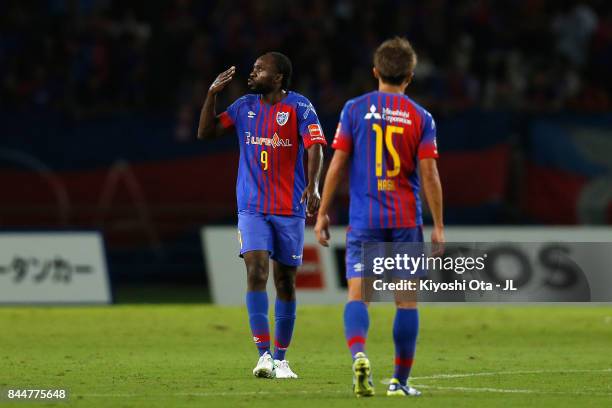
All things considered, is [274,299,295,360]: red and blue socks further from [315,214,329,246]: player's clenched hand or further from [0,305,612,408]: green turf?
[315,214,329,246]: player's clenched hand

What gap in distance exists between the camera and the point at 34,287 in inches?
679

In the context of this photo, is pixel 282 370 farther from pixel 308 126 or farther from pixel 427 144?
pixel 427 144

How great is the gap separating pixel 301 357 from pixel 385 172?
354cm

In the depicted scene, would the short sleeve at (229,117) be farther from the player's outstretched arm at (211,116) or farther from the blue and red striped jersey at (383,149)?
the blue and red striped jersey at (383,149)

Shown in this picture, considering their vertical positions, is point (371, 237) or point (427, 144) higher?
point (427, 144)

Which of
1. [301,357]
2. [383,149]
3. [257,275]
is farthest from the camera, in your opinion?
[301,357]

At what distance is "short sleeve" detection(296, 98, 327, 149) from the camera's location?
388 inches

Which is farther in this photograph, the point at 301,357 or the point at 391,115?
the point at 301,357

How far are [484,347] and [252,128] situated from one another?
12.8 feet

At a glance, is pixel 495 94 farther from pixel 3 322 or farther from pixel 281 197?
pixel 281 197

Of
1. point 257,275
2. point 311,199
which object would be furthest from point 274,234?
point 311,199

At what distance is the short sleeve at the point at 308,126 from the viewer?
32.3ft

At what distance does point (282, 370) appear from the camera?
989 centimetres

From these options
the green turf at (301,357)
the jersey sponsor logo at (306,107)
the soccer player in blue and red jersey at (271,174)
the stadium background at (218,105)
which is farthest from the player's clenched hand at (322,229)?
the stadium background at (218,105)
